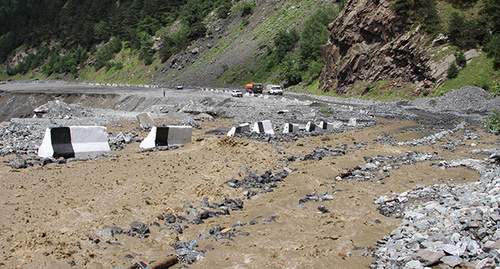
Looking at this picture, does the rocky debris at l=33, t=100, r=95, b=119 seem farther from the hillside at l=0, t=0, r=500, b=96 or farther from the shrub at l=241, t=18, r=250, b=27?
the shrub at l=241, t=18, r=250, b=27

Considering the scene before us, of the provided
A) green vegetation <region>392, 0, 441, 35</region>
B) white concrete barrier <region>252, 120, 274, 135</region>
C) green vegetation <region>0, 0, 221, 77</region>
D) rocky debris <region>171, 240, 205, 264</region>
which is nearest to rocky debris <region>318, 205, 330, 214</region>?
rocky debris <region>171, 240, 205, 264</region>

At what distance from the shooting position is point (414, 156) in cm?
1210

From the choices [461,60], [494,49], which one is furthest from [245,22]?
[494,49]

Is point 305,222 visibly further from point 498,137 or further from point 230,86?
point 230,86

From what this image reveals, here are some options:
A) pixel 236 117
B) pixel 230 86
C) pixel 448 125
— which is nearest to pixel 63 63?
pixel 230 86

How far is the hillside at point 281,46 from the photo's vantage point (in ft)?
112

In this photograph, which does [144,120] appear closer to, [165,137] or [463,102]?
[165,137]

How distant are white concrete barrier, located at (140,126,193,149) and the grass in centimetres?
2693

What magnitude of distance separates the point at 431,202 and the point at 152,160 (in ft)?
25.8

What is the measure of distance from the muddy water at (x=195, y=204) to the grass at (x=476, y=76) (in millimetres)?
21992

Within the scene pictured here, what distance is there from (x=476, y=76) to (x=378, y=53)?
12099 mm

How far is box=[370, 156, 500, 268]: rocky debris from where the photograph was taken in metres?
4.68

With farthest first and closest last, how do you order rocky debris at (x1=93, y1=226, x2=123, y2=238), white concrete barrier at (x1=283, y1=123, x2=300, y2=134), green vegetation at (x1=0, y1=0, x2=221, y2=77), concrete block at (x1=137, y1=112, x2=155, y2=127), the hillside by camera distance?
green vegetation at (x1=0, y1=0, x2=221, y2=77), the hillside, concrete block at (x1=137, y1=112, x2=155, y2=127), white concrete barrier at (x1=283, y1=123, x2=300, y2=134), rocky debris at (x1=93, y1=226, x2=123, y2=238)

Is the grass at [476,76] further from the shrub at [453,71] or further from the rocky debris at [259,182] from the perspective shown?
the rocky debris at [259,182]
